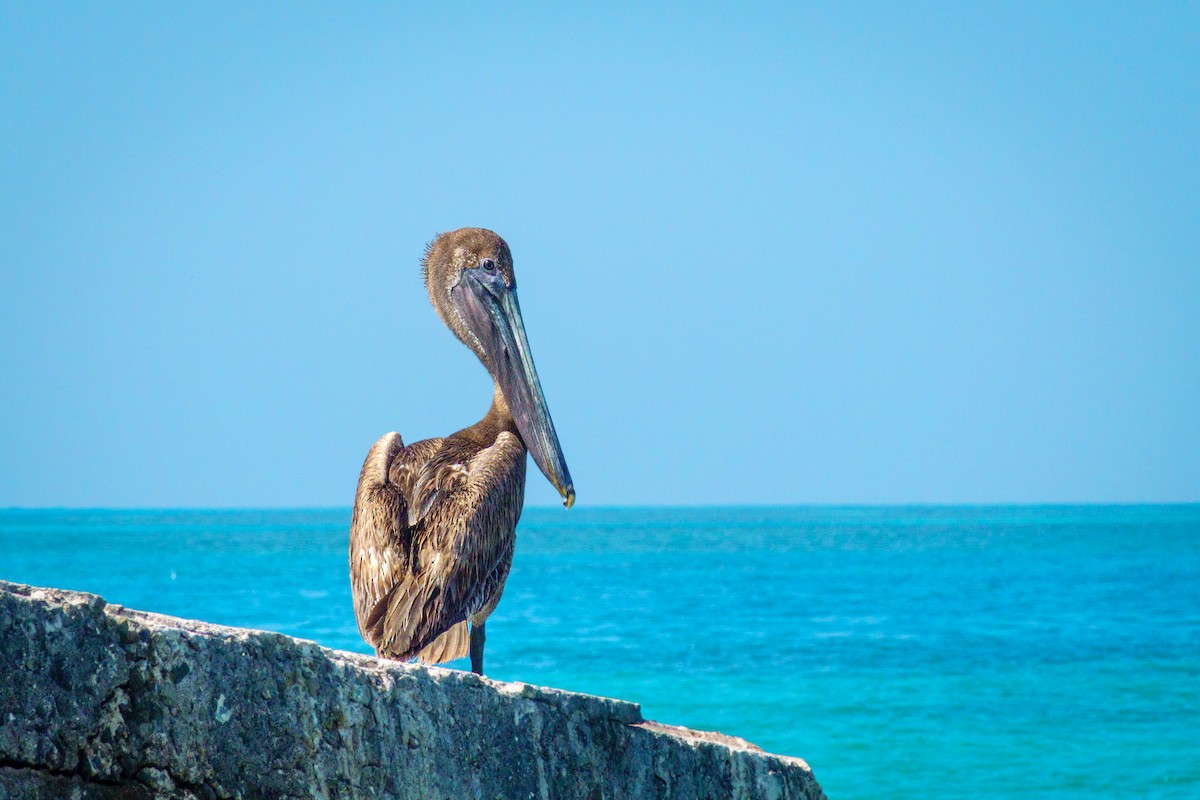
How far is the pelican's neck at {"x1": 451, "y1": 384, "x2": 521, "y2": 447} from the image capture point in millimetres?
5584

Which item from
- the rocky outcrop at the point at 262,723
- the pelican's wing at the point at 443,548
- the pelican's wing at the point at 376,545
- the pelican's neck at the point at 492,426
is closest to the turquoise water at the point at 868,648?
the pelican's neck at the point at 492,426

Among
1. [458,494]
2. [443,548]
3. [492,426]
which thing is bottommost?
[443,548]

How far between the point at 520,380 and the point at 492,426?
224 millimetres

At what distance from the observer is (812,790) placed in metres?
3.56

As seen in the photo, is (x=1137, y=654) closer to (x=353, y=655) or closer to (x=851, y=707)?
(x=851, y=707)

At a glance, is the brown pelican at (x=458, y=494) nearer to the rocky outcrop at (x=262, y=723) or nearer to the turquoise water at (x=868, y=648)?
the rocky outcrop at (x=262, y=723)

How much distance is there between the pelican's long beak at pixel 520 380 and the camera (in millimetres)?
5414

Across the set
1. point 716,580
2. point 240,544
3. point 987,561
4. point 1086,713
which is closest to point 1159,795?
point 1086,713

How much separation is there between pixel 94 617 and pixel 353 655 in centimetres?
71

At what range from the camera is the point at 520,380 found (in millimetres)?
5621

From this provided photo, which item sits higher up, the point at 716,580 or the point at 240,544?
the point at 240,544

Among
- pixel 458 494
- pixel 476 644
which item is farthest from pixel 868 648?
pixel 458 494

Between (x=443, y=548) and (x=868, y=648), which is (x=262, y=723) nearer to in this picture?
(x=443, y=548)

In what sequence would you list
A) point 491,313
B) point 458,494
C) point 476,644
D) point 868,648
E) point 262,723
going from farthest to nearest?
point 868,648
point 491,313
point 476,644
point 458,494
point 262,723
